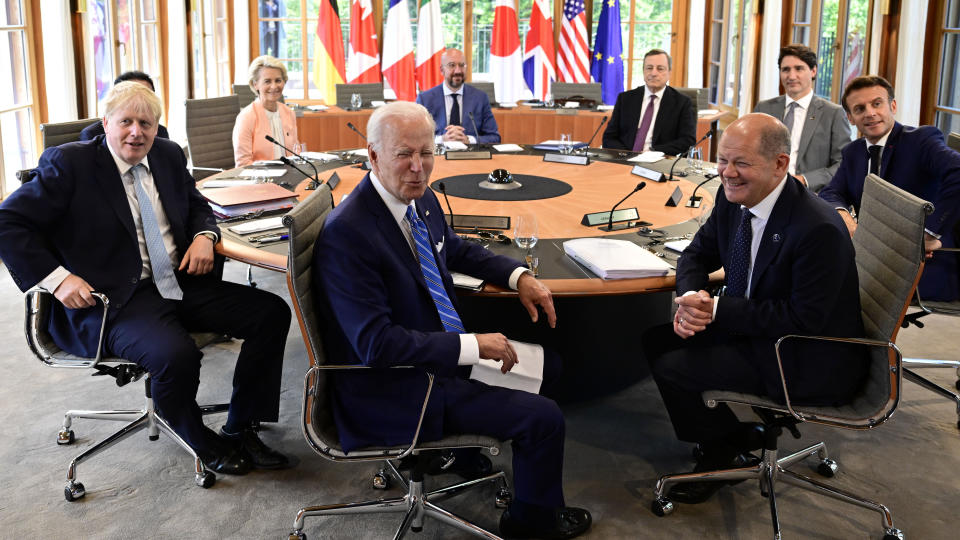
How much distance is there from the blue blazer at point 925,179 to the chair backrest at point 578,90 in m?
4.34

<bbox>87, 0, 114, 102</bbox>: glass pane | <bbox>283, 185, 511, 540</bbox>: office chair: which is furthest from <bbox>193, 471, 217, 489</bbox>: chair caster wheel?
<bbox>87, 0, 114, 102</bbox>: glass pane

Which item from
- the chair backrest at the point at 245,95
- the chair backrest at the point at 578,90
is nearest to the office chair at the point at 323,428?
the chair backrest at the point at 245,95

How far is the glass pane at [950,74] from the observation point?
559 centimetres

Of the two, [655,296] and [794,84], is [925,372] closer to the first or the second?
[655,296]

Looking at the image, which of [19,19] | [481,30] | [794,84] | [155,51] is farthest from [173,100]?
[794,84]

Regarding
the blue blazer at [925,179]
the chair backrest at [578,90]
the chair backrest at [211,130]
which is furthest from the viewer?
the chair backrest at [578,90]

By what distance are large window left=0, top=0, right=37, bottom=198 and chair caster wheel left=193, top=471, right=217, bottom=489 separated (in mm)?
3633

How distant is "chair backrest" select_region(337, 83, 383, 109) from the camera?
7812 millimetres

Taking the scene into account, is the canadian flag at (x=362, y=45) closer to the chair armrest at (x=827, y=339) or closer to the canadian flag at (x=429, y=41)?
the canadian flag at (x=429, y=41)

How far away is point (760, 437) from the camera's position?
2754 millimetres

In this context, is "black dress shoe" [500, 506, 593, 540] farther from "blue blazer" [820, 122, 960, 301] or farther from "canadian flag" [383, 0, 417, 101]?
"canadian flag" [383, 0, 417, 101]

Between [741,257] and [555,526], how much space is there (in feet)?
3.28

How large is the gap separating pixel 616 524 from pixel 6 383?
8.69ft

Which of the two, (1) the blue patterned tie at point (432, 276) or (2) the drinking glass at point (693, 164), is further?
(2) the drinking glass at point (693, 164)
